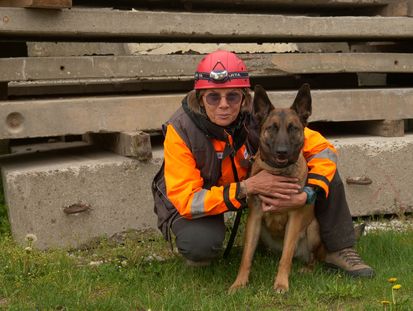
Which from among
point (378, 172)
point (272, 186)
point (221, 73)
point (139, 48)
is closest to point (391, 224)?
point (378, 172)

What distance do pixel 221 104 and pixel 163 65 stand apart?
1.40m

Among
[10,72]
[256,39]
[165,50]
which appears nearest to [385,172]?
[256,39]

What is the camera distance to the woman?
415 cm

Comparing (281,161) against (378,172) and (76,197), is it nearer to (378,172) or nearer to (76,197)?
(76,197)

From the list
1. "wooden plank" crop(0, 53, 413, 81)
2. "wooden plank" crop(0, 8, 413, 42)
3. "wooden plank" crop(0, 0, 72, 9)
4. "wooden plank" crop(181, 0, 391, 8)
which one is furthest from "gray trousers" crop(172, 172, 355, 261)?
"wooden plank" crop(181, 0, 391, 8)

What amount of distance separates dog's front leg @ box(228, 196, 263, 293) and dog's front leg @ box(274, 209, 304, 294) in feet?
0.64

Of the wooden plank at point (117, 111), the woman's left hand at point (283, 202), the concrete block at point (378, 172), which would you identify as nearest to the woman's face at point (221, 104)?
the woman's left hand at point (283, 202)

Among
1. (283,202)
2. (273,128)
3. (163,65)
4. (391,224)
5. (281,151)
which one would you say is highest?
(163,65)

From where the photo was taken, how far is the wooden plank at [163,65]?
16.6ft

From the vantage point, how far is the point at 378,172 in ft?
19.6

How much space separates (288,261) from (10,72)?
8.26 ft

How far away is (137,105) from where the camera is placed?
5320mm

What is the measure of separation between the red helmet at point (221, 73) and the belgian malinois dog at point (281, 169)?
0.17m

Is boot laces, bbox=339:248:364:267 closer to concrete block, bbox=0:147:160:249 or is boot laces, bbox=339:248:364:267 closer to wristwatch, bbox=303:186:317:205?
wristwatch, bbox=303:186:317:205
